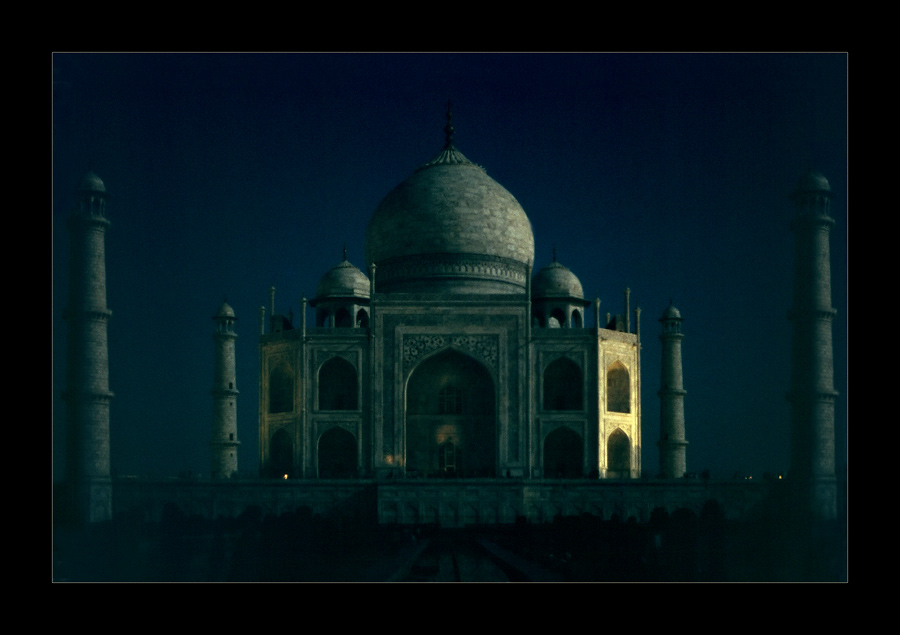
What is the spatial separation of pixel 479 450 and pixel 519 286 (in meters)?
3.89

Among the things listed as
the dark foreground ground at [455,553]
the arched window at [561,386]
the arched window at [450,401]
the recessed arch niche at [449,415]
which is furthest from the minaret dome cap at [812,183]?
the arched window at [450,401]

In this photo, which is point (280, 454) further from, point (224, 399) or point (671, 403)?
point (671, 403)

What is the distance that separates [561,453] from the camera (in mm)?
24625

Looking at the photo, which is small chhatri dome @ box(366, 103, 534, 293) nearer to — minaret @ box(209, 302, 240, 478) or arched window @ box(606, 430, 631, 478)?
minaret @ box(209, 302, 240, 478)

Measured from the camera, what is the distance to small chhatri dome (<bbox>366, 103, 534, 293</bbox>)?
26172mm

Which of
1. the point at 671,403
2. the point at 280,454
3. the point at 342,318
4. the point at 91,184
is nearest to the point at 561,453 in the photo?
the point at 671,403

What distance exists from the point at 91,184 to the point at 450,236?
9.73m

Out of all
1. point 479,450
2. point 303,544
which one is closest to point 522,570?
point 303,544

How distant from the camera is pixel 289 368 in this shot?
24547 millimetres

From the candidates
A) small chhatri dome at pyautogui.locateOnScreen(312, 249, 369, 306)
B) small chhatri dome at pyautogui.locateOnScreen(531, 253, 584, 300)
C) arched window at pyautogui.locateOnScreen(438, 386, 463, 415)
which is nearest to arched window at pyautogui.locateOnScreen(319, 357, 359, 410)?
arched window at pyautogui.locateOnScreen(438, 386, 463, 415)

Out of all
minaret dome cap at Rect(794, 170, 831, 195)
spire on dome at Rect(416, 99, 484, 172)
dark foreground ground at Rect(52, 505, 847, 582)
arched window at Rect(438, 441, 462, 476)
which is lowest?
dark foreground ground at Rect(52, 505, 847, 582)

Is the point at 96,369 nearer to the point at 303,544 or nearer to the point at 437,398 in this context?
the point at 303,544

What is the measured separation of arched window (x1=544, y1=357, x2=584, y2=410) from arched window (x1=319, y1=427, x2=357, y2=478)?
3810 mm

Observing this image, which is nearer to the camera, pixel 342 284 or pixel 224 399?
pixel 224 399
